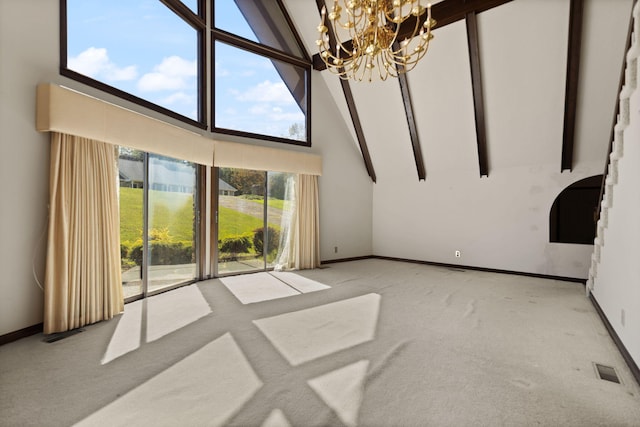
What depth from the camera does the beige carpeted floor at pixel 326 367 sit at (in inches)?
68.7

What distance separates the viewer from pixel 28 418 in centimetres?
170

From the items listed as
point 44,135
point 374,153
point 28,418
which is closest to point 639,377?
point 28,418

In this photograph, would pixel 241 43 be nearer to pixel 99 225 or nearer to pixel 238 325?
pixel 99 225

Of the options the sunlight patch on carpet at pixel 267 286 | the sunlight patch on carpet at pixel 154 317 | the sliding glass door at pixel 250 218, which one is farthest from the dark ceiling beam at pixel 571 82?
the sunlight patch on carpet at pixel 154 317

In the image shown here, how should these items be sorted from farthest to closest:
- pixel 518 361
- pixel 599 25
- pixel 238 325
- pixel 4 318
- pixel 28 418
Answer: pixel 599 25
pixel 238 325
pixel 4 318
pixel 518 361
pixel 28 418

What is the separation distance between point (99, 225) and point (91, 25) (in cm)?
223

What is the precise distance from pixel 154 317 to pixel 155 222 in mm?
1441

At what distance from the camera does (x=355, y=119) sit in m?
6.55

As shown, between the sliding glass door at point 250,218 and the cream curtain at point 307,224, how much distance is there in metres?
0.25

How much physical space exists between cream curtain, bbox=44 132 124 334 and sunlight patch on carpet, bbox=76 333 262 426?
1.53m

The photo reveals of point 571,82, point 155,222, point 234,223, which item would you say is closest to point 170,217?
point 155,222

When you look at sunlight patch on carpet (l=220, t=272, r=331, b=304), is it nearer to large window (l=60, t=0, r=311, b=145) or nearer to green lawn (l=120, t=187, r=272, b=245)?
green lawn (l=120, t=187, r=272, b=245)

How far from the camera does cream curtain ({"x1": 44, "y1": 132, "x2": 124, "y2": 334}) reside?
2.90 metres

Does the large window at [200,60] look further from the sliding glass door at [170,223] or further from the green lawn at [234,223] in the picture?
the green lawn at [234,223]
